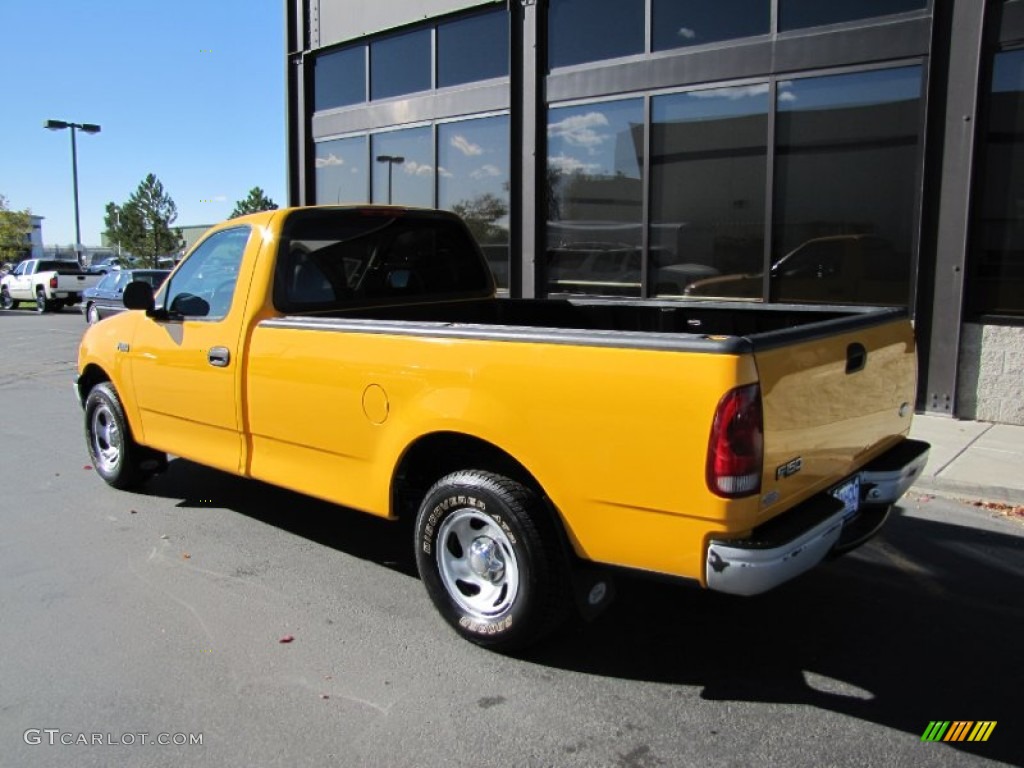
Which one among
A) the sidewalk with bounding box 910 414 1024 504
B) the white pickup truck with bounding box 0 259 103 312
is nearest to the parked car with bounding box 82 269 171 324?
the white pickup truck with bounding box 0 259 103 312

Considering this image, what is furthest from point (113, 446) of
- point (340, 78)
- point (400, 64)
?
point (340, 78)

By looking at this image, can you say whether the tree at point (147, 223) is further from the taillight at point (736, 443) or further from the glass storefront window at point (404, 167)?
the taillight at point (736, 443)

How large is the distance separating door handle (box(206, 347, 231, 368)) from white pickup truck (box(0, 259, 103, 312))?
25539mm

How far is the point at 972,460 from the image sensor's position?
654 cm

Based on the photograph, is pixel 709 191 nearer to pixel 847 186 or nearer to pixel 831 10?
pixel 847 186

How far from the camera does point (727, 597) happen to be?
4.21 m

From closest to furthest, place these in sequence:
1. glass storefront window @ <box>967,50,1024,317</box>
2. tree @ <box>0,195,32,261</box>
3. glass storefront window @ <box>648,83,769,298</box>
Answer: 1. glass storefront window @ <box>967,50,1024,317</box>
2. glass storefront window @ <box>648,83,769,298</box>
3. tree @ <box>0,195,32,261</box>

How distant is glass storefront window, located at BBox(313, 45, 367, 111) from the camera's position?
522 inches

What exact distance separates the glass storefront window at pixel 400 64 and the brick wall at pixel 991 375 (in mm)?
8142

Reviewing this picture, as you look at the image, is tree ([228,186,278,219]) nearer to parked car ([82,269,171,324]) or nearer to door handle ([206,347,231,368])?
parked car ([82,269,171,324])

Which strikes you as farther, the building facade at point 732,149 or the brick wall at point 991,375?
the building facade at point 732,149

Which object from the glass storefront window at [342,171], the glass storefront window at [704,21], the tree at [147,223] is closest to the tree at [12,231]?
the tree at [147,223]

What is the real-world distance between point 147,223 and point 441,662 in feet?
195

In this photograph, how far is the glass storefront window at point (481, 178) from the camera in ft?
37.4
